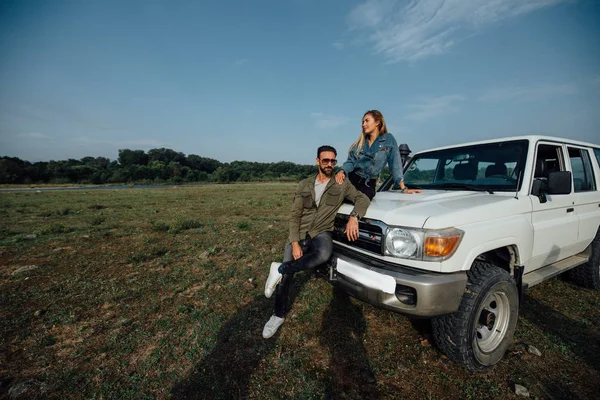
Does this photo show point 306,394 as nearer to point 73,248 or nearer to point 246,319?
point 246,319

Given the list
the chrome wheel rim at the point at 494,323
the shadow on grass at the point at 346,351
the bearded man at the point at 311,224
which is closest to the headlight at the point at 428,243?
the bearded man at the point at 311,224

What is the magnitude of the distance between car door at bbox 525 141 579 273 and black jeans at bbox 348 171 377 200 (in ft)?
5.42

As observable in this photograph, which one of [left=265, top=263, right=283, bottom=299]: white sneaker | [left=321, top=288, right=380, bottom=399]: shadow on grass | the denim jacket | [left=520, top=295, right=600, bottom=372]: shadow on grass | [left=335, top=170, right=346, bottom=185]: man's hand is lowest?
[left=520, top=295, right=600, bottom=372]: shadow on grass

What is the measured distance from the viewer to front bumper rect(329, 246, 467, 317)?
2.00 metres

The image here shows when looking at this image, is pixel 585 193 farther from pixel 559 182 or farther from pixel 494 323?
pixel 494 323

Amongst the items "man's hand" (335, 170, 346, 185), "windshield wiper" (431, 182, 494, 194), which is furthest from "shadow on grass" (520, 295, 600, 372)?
"man's hand" (335, 170, 346, 185)

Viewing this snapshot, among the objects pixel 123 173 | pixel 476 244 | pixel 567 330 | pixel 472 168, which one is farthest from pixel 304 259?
pixel 123 173

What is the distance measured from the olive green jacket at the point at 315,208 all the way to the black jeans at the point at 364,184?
324mm

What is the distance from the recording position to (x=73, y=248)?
6164 mm

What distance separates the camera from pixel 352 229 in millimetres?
2592

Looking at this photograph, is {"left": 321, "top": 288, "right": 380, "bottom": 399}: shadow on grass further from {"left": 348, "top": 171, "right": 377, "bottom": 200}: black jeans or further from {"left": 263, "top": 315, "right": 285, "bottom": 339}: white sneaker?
{"left": 348, "top": 171, "right": 377, "bottom": 200}: black jeans

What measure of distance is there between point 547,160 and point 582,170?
3.30 feet

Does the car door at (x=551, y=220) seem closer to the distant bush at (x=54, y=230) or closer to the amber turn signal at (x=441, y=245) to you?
the amber turn signal at (x=441, y=245)

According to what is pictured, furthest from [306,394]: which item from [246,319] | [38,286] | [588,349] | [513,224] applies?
[38,286]
